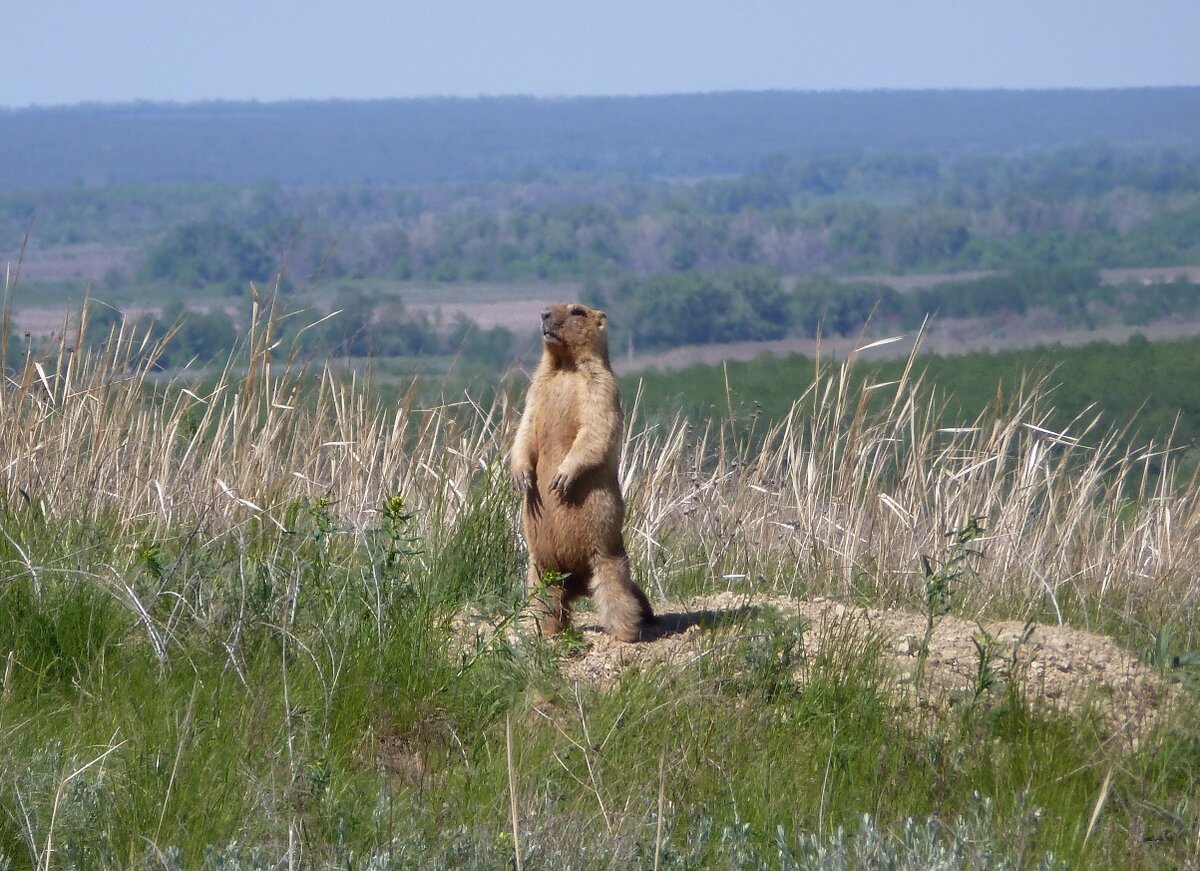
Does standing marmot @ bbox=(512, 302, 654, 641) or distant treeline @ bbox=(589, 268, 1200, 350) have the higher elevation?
standing marmot @ bbox=(512, 302, 654, 641)

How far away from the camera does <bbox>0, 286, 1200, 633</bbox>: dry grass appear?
243 inches

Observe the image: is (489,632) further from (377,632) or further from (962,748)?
(962,748)

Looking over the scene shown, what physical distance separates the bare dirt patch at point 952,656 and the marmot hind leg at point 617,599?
6 cm

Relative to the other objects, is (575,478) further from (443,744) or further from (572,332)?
(443,744)

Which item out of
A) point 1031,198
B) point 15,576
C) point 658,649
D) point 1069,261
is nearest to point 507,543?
point 658,649

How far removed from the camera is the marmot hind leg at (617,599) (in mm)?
5004

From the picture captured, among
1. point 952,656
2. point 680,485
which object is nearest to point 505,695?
point 952,656

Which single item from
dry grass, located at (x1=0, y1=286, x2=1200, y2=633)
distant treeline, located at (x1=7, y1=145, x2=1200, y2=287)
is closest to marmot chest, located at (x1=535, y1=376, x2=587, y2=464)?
dry grass, located at (x1=0, y1=286, x2=1200, y2=633)

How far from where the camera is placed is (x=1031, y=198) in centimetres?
14650

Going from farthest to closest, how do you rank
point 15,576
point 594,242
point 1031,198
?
point 1031,198 → point 594,242 → point 15,576

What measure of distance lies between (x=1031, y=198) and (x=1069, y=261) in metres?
31.0

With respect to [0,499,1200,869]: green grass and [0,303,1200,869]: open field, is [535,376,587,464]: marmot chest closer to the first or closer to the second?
[0,303,1200,869]: open field

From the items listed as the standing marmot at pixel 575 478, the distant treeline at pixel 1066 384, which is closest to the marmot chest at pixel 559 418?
the standing marmot at pixel 575 478

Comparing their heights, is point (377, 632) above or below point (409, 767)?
above
